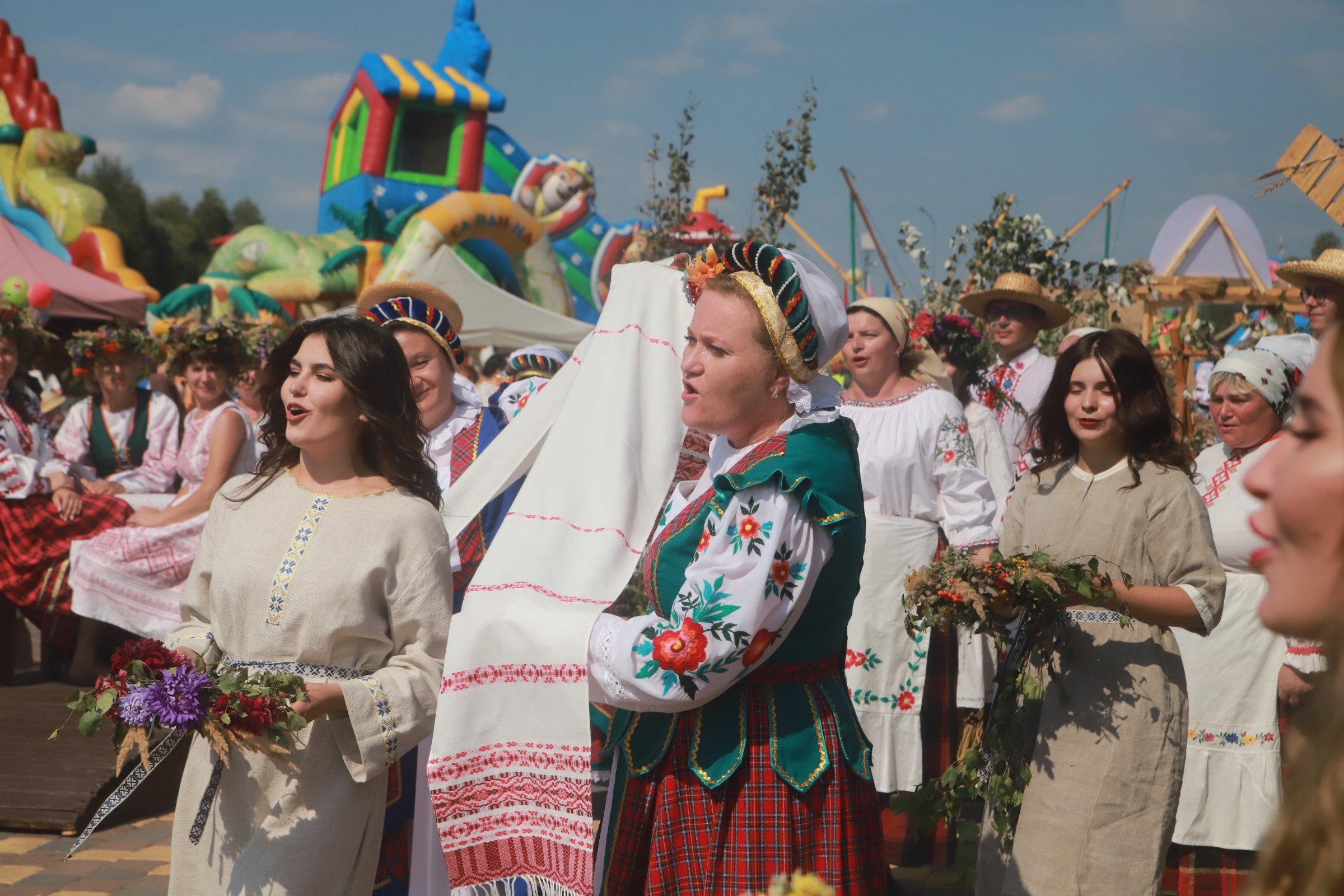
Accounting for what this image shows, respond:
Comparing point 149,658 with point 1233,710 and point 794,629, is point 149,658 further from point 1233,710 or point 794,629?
point 1233,710

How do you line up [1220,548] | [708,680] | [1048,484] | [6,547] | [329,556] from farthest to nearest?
[6,547]
[1220,548]
[1048,484]
[329,556]
[708,680]

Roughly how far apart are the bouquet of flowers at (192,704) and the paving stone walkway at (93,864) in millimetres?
2521

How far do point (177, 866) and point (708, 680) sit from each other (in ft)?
4.64

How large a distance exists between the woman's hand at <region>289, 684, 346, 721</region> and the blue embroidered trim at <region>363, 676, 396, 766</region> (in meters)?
0.07

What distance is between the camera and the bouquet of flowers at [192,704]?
97.6 inches

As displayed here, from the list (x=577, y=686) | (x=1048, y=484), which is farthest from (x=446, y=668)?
(x=1048, y=484)

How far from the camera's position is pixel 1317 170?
5.92 meters

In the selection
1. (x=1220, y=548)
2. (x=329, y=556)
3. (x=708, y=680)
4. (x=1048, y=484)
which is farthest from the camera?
(x=1220, y=548)

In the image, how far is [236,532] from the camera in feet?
9.53

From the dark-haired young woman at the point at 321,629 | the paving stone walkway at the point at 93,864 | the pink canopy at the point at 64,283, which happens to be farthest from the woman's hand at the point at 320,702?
the pink canopy at the point at 64,283

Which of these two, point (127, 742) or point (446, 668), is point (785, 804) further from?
point (127, 742)

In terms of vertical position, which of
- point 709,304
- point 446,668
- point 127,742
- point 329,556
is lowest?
point 127,742

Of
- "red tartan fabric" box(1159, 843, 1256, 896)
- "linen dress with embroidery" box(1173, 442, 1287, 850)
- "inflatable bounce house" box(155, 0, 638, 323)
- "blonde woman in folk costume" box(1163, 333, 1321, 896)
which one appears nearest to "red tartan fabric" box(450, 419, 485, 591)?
"blonde woman in folk costume" box(1163, 333, 1321, 896)

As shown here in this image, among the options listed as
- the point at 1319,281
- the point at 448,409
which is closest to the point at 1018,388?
the point at 1319,281
